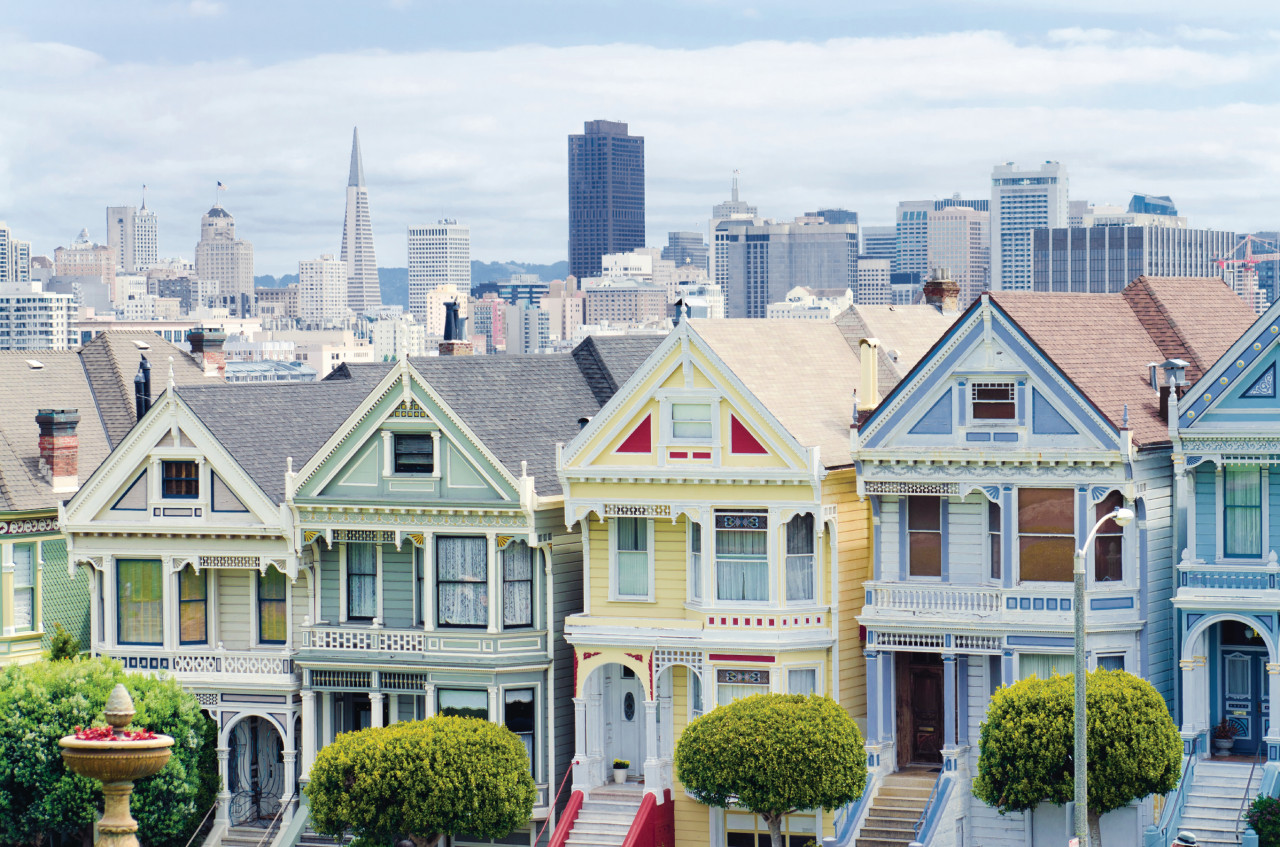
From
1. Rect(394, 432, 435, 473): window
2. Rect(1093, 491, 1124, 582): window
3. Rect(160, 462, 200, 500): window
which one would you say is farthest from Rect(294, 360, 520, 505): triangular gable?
Rect(1093, 491, 1124, 582): window

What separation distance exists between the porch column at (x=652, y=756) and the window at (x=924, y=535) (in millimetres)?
5899

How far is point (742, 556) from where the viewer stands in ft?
141

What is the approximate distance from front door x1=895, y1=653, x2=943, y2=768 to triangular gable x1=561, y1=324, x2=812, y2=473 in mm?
4794

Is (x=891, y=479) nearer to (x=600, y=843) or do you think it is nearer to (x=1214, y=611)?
(x=1214, y=611)

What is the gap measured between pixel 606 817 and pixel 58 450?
16.4 meters

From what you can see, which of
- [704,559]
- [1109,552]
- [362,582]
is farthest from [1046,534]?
[362,582]

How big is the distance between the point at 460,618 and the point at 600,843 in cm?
567

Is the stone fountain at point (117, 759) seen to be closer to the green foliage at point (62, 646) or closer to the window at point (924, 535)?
the green foliage at point (62, 646)

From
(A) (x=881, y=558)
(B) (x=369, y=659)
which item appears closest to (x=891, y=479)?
(A) (x=881, y=558)

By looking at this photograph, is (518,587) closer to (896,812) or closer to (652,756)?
(652,756)

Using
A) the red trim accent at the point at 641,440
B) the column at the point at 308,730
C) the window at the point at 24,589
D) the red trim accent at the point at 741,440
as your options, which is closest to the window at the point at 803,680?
the red trim accent at the point at 741,440

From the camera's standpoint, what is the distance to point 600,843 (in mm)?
43125

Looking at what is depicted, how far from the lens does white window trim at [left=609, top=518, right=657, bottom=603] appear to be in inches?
1730

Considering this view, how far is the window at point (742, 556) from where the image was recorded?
140 feet
